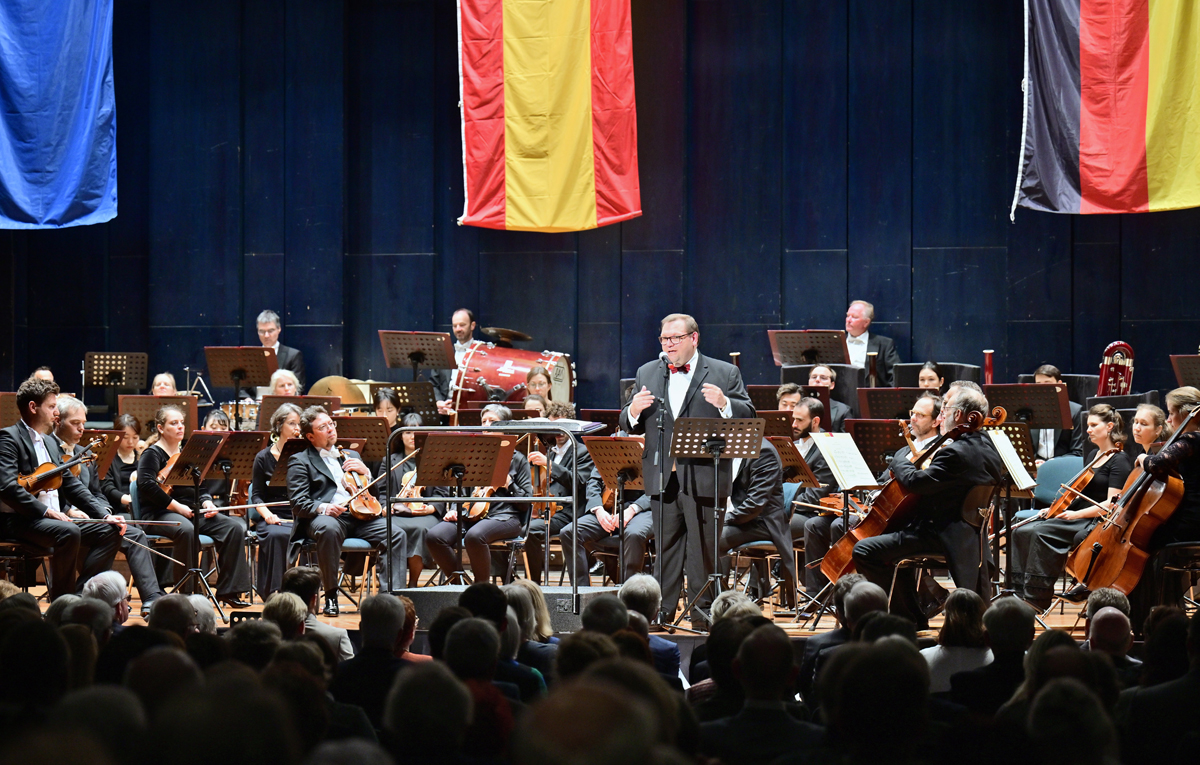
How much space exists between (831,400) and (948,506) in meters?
2.84

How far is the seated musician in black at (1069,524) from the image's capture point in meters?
7.48

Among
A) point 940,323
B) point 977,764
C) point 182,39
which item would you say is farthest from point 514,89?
point 977,764

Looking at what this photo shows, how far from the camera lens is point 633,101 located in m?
11.8

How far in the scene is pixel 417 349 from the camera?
35.4ft

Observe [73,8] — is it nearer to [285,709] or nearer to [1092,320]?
[1092,320]

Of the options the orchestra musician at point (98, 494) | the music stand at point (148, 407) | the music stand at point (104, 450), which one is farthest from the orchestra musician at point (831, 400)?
the music stand at point (104, 450)

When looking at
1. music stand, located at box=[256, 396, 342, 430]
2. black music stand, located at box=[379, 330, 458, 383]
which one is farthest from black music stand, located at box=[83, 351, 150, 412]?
music stand, located at box=[256, 396, 342, 430]

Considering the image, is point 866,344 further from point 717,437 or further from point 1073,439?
point 717,437

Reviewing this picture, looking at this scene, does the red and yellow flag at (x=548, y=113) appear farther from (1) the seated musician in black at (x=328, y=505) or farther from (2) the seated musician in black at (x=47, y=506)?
(2) the seated musician in black at (x=47, y=506)

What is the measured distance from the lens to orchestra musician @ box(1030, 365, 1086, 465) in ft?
28.9

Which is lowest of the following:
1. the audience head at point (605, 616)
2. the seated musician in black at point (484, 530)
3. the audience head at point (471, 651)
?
the seated musician in black at point (484, 530)

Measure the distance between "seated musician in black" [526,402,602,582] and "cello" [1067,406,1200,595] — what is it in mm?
3270

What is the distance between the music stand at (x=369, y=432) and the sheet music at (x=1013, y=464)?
12.9ft

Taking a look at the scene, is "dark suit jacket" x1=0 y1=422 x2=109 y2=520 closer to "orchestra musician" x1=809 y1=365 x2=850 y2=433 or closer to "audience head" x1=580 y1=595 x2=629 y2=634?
"audience head" x1=580 y1=595 x2=629 y2=634
